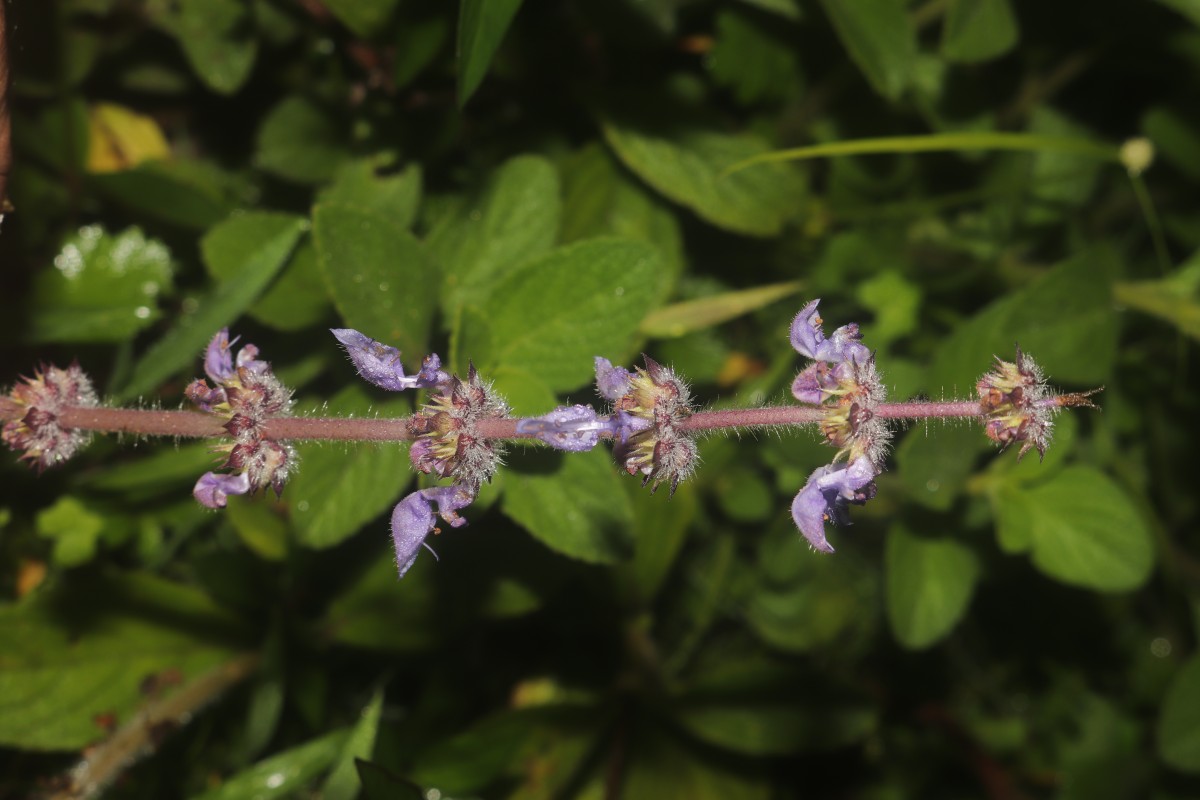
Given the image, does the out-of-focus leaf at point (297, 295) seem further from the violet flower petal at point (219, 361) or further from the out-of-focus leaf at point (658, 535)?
the out-of-focus leaf at point (658, 535)

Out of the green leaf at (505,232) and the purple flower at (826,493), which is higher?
the purple flower at (826,493)

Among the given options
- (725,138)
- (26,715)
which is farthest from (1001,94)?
(26,715)

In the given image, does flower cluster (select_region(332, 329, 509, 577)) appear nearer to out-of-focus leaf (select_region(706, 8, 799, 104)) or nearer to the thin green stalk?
the thin green stalk

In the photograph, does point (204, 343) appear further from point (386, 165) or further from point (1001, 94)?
point (1001, 94)

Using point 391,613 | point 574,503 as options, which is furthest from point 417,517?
point 391,613

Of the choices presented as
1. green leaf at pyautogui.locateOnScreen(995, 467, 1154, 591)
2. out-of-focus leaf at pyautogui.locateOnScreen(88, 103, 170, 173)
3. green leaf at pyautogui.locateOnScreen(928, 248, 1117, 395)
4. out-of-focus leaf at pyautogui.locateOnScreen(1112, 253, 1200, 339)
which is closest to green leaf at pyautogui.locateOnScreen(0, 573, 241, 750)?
out-of-focus leaf at pyautogui.locateOnScreen(88, 103, 170, 173)

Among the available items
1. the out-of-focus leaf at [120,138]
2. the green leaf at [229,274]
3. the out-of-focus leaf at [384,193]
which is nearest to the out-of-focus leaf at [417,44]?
the out-of-focus leaf at [384,193]
